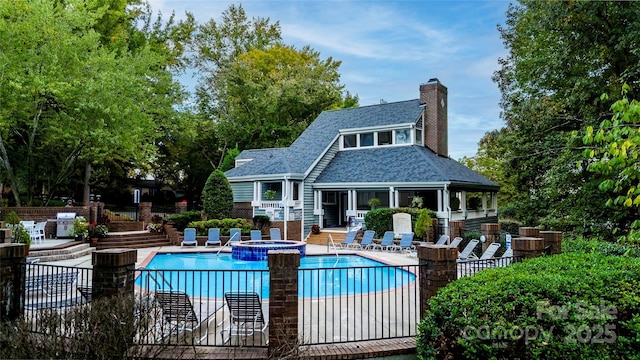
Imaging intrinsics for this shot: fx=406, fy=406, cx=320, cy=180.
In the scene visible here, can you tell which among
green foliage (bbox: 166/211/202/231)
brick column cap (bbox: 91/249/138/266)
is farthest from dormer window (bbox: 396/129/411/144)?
brick column cap (bbox: 91/249/138/266)

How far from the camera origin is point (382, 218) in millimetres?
20656

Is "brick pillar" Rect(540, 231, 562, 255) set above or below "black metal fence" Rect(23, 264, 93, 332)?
above

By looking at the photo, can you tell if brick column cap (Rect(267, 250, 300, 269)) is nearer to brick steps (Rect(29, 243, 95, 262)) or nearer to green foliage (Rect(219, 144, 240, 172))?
brick steps (Rect(29, 243, 95, 262))

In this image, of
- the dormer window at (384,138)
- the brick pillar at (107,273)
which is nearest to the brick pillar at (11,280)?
the brick pillar at (107,273)

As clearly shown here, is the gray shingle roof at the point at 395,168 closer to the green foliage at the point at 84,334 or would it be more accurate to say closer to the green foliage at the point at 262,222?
the green foliage at the point at 262,222

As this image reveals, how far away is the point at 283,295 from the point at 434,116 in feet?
70.5

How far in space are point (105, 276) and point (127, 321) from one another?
1.86 meters

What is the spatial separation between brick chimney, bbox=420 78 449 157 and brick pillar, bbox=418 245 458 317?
774 inches

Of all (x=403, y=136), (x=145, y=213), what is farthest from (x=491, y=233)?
(x=145, y=213)

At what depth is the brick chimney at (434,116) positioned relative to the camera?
25047mm

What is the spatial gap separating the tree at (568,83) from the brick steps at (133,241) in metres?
17.8

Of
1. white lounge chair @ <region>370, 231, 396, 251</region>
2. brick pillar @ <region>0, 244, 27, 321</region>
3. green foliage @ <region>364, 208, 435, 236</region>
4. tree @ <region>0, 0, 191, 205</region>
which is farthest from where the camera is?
green foliage @ <region>364, 208, 435, 236</region>

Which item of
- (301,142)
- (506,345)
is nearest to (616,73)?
(506,345)

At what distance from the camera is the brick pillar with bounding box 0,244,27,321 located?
249 inches
